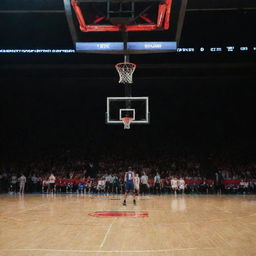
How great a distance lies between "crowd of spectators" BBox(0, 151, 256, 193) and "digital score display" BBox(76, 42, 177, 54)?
33.1 feet

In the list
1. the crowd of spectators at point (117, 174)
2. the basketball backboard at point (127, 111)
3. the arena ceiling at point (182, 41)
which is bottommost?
the crowd of spectators at point (117, 174)

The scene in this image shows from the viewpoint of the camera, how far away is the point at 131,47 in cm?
1358

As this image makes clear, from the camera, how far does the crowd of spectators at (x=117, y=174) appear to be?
22.2 metres

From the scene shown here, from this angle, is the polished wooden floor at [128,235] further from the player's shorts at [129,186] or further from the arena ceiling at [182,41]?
the arena ceiling at [182,41]

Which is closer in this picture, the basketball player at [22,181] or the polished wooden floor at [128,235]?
the polished wooden floor at [128,235]

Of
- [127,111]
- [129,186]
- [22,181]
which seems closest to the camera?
[129,186]

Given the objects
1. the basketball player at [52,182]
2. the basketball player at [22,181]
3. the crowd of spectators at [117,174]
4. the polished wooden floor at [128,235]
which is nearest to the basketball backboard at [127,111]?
the crowd of spectators at [117,174]

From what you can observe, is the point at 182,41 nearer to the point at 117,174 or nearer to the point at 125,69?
the point at 125,69

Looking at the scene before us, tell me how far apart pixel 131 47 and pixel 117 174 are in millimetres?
11103

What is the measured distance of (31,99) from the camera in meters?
27.7

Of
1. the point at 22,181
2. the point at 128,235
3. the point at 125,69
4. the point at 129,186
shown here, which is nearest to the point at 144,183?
the point at 129,186

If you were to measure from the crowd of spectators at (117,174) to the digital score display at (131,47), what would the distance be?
33.1ft

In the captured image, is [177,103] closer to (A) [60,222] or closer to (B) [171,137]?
(B) [171,137]

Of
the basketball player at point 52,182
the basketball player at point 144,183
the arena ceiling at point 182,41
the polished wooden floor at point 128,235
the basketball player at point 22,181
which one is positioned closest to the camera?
the polished wooden floor at point 128,235
